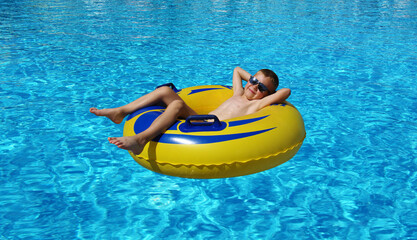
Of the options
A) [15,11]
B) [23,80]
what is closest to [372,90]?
[23,80]

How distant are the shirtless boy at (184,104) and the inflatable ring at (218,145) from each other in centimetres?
9

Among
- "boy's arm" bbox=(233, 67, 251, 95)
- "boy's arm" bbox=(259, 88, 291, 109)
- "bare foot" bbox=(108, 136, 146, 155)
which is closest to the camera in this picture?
"bare foot" bbox=(108, 136, 146, 155)

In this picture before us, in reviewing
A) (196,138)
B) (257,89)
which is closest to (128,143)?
(196,138)

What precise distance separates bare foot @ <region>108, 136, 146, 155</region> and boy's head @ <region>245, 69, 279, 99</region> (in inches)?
53.3

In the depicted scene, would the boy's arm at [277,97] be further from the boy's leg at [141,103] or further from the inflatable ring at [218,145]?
the boy's leg at [141,103]

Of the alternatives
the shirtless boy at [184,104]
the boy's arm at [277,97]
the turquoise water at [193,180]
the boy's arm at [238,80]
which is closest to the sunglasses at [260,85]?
the shirtless boy at [184,104]

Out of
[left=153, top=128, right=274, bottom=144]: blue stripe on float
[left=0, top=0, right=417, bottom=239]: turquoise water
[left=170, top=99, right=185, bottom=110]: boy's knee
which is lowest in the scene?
[left=0, top=0, right=417, bottom=239]: turquoise water

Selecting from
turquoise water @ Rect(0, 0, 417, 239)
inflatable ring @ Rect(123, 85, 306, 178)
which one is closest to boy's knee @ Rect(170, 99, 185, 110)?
inflatable ring @ Rect(123, 85, 306, 178)

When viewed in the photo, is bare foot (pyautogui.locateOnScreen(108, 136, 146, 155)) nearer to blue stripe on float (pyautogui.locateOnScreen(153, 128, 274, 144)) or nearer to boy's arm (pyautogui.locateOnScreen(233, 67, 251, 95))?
blue stripe on float (pyautogui.locateOnScreen(153, 128, 274, 144))

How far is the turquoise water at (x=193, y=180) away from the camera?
3.07 meters

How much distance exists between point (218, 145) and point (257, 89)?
112cm

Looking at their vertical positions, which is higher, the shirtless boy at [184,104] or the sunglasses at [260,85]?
the sunglasses at [260,85]

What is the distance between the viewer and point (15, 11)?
12.7 m

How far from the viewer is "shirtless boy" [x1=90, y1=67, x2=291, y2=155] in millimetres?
3346
